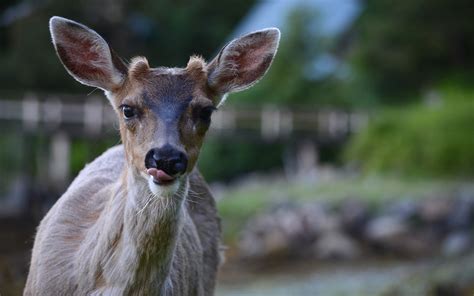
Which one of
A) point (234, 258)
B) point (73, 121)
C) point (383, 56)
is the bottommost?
point (234, 258)

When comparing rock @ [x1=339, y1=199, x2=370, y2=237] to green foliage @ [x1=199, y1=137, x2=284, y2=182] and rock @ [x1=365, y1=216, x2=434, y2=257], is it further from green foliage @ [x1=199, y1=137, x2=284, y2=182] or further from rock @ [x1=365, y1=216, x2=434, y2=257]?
green foliage @ [x1=199, y1=137, x2=284, y2=182]

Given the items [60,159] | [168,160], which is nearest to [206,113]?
[168,160]

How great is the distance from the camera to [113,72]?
6926 millimetres

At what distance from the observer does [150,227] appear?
21.8ft

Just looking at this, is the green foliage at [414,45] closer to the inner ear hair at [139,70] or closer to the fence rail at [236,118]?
the fence rail at [236,118]

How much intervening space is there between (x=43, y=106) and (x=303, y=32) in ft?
28.6

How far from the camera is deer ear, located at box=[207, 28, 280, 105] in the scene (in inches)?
276

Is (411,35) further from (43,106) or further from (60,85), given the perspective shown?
(60,85)

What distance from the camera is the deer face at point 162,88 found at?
635 centimetres

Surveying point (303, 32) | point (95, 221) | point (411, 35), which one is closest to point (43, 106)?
point (303, 32)

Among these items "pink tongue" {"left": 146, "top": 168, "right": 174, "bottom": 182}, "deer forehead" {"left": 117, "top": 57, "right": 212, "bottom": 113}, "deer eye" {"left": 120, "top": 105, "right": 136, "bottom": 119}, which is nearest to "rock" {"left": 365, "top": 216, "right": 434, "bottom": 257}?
"deer forehead" {"left": 117, "top": 57, "right": 212, "bottom": 113}

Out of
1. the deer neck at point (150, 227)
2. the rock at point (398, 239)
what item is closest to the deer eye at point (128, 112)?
the deer neck at point (150, 227)

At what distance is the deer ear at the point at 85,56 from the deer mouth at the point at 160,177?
894mm

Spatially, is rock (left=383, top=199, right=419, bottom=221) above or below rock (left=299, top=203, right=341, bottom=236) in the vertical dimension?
above
